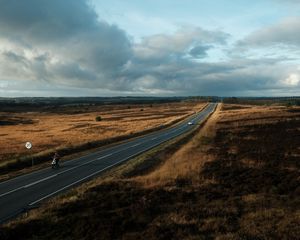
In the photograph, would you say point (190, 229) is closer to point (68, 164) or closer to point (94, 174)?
point (94, 174)

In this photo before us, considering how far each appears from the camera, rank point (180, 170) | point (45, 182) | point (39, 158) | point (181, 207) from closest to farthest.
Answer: point (181, 207), point (45, 182), point (180, 170), point (39, 158)

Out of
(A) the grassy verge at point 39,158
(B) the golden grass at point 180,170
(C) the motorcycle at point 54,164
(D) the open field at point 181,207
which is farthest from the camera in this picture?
(C) the motorcycle at point 54,164

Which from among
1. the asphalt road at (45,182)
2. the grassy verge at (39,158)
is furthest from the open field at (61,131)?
the asphalt road at (45,182)

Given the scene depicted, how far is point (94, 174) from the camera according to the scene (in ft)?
81.6

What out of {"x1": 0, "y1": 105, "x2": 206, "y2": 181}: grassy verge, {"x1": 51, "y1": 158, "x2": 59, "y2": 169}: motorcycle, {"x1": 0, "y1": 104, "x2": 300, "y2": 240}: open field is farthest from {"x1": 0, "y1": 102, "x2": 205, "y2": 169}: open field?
{"x1": 0, "y1": 104, "x2": 300, "y2": 240}: open field

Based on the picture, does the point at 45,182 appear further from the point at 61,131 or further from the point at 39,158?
the point at 61,131

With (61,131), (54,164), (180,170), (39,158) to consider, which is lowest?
(61,131)

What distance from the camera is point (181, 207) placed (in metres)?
15.1

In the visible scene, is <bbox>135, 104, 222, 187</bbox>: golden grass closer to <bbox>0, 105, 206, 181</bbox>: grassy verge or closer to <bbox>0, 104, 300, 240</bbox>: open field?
<bbox>0, 104, 300, 240</bbox>: open field

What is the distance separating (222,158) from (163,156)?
523cm

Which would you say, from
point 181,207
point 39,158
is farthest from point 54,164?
point 181,207

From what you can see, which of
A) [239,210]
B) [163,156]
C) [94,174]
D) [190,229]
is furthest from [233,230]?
[163,156]

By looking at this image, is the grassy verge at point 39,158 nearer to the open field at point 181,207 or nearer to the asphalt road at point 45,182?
the asphalt road at point 45,182

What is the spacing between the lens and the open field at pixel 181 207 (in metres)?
12.4
